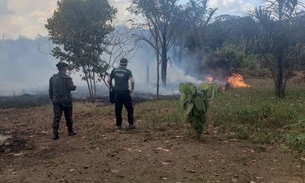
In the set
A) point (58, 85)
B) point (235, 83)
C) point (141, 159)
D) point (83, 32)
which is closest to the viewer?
point (141, 159)

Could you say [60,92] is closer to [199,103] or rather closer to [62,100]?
[62,100]

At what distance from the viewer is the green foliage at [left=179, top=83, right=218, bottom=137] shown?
7.32 m

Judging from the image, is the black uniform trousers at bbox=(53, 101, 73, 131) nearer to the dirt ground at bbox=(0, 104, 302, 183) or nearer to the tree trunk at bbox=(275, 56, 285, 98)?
the dirt ground at bbox=(0, 104, 302, 183)

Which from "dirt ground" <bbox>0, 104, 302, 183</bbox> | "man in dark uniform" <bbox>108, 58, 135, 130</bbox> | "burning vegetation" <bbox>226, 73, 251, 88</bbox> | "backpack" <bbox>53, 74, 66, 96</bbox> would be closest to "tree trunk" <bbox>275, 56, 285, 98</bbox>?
"burning vegetation" <bbox>226, 73, 251, 88</bbox>

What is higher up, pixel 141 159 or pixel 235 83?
pixel 235 83

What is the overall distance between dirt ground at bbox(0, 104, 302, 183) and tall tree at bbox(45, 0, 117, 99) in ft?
25.2

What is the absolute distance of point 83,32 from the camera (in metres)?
16.6

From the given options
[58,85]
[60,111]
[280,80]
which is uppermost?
[280,80]

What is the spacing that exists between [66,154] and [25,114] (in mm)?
6450

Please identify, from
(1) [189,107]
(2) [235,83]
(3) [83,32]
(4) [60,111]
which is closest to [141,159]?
(1) [189,107]

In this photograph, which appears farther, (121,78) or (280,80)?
(280,80)

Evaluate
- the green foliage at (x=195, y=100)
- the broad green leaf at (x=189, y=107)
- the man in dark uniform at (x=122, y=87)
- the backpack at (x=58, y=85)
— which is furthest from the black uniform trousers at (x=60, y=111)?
the broad green leaf at (x=189, y=107)

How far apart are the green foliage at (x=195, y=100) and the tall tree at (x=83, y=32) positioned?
9244 mm

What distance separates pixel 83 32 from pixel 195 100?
1030 cm
